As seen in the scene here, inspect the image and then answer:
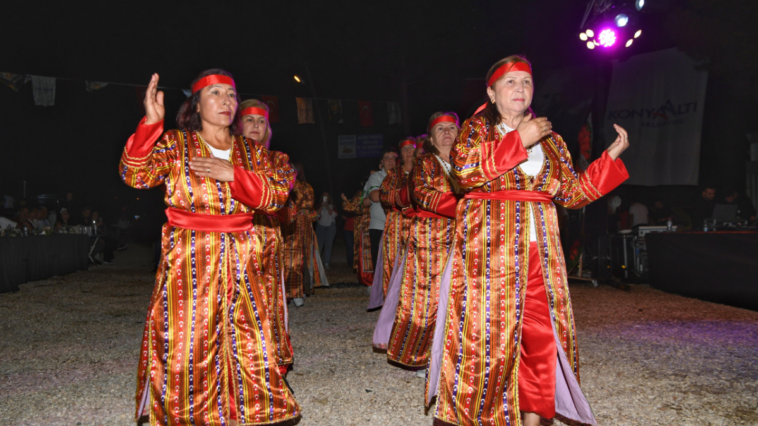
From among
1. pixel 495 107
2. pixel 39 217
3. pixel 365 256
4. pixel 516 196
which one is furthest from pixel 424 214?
pixel 39 217

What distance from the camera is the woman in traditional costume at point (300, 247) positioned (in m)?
6.34

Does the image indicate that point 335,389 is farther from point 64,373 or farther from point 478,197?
point 64,373

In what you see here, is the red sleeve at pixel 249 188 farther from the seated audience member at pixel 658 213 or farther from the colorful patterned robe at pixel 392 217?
the seated audience member at pixel 658 213

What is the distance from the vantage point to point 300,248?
671cm

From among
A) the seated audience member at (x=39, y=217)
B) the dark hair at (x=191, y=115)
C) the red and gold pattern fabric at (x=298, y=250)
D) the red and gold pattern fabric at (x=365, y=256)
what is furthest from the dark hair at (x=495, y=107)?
the seated audience member at (x=39, y=217)

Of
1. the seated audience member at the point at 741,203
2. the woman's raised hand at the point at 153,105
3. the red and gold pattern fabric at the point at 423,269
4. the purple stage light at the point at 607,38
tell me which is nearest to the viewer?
the woman's raised hand at the point at 153,105

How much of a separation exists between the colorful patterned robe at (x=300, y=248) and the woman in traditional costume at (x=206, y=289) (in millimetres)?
3235

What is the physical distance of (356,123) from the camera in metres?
34.0

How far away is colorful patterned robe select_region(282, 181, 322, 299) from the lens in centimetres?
638

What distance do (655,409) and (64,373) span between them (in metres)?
3.98

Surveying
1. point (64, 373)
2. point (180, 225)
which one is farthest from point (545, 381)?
point (64, 373)

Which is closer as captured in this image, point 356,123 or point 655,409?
point 655,409

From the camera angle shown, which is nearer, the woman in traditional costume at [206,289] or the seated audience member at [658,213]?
the woman in traditional costume at [206,289]

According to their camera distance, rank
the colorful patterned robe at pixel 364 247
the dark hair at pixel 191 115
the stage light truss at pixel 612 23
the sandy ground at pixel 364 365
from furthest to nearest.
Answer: the colorful patterned robe at pixel 364 247, the stage light truss at pixel 612 23, the sandy ground at pixel 364 365, the dark hair at pixel 191 115
